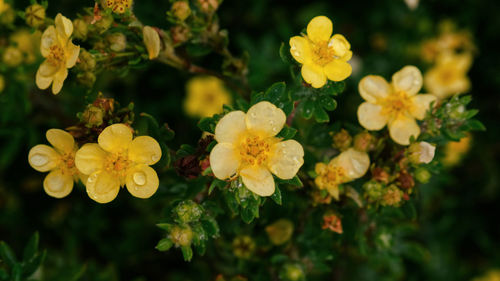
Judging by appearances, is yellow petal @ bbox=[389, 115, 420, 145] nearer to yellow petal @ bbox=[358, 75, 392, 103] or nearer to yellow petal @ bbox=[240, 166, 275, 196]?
yellow petal @ bbox=[358, 75, 392, 103]

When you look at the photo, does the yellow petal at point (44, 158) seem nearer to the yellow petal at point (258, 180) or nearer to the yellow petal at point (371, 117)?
the yellow petal at point (258, 180)

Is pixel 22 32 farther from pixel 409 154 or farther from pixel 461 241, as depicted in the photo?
pixel 461 241

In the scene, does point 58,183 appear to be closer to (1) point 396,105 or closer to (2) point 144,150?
(2) point 144,150

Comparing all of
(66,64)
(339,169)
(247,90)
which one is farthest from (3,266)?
(339,169)

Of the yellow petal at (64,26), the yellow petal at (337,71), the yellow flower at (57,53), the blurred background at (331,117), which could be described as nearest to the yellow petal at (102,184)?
the yellow flower at (57,53)

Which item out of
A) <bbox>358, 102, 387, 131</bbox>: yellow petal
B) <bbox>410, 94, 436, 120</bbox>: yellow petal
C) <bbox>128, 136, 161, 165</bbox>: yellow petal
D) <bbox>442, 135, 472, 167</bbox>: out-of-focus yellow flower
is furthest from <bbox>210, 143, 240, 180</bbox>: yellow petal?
<bbox>442, 135, 472, 167</bbox>: out-of-focus yellow flower

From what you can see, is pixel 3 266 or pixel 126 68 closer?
pixel 126 68

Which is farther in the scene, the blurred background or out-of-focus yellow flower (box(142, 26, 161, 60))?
the blurred background
